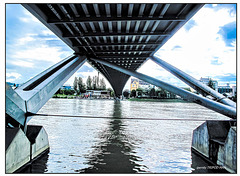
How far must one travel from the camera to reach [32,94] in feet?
20.0

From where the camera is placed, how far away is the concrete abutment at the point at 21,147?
416 cm

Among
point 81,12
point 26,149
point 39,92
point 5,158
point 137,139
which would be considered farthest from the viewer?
point 137,139

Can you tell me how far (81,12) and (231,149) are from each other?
649cm

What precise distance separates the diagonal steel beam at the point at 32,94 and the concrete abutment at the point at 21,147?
505mm

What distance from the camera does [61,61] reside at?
33.1ft

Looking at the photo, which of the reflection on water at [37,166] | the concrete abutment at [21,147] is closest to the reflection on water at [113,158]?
the reflection on water at [37,166]

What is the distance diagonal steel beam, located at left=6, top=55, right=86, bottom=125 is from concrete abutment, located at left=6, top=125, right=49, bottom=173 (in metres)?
0.51

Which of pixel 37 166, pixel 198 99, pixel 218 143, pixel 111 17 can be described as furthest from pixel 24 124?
pixel 198 99

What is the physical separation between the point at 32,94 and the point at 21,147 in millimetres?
1984

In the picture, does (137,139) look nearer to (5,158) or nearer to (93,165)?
(93,165)

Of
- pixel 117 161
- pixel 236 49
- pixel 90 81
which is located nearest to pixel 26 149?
pixel 117 161

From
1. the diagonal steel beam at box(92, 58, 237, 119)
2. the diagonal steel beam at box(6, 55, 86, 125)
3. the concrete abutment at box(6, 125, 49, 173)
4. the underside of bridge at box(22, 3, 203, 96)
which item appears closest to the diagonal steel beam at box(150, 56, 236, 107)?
the diagonal steel beam at box(92, 58, 237, 119)

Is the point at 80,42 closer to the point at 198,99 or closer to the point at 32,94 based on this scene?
the point at 32,94

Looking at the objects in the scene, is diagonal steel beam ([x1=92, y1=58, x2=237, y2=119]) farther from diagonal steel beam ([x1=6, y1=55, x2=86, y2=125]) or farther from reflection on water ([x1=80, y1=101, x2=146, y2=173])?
diagonal steel beam ([x1=6, y1=55, x2=86, y2=125])
